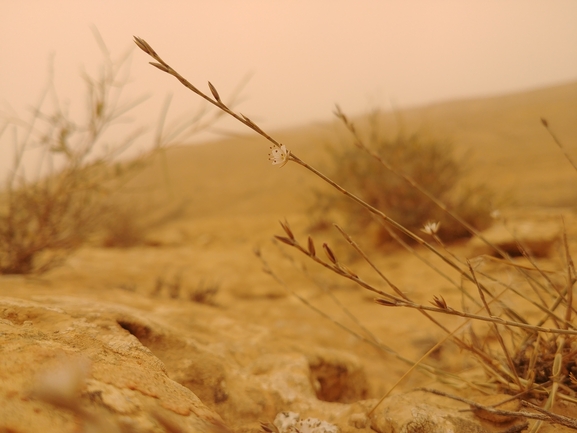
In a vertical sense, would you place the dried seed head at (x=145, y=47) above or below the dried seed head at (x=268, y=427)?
above

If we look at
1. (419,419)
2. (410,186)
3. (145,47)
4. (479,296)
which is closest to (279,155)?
(145,47)

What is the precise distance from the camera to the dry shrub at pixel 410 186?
3869mm

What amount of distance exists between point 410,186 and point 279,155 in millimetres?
3486

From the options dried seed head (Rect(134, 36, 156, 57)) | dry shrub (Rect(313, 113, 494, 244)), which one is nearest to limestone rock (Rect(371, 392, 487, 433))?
dried seed head (Rect(134, 36, 156, 57))

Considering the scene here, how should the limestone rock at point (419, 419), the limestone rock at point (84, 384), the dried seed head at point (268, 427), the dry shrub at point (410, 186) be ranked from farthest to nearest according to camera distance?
the dry shrub at point (410, 186), the limestone rock at point (419, 419), the dried seed head at point (268, 427), the limestone rock at point (84, 384)

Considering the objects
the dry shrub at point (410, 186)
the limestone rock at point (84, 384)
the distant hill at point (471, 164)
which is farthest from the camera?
the distant hill at point (471, 164)

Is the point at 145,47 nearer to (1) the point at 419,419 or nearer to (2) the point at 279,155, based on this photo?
(2) the point at 279,155

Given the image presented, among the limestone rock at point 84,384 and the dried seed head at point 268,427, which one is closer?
the limestone rock at point 84,384

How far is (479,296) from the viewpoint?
1.81 meters

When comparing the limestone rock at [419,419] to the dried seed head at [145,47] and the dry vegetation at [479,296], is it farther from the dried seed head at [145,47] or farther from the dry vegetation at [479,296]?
the dried seed head at [145,47]

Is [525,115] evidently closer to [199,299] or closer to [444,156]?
[444,156]

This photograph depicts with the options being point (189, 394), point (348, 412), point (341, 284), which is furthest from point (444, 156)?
point (189, 394)

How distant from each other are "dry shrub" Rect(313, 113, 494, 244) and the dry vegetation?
1 cm

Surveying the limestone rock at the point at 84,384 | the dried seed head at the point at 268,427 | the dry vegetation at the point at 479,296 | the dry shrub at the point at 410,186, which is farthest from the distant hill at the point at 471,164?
the dried seed head at the point at 268,427
